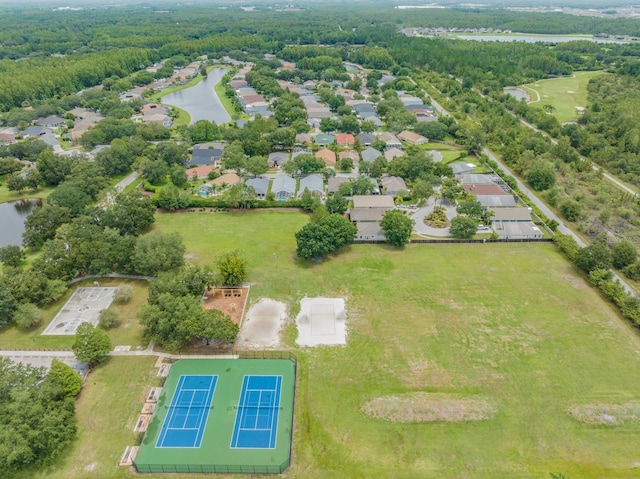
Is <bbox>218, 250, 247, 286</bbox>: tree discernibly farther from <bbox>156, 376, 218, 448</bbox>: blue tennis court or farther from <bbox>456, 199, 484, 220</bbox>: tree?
<bbox>456, 199, 484, 220</bbox>: tree

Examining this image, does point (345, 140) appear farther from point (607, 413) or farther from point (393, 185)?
point (607, 413)

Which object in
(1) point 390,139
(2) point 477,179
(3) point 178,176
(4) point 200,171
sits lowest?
(2) point 477,179

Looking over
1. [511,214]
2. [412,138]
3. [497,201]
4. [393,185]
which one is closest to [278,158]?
[393,185]

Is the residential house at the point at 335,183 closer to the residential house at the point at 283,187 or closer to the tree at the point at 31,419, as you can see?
the residential house at the point at 283,187

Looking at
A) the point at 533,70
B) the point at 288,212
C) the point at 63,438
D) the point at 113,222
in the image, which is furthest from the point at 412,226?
the point at 533,70

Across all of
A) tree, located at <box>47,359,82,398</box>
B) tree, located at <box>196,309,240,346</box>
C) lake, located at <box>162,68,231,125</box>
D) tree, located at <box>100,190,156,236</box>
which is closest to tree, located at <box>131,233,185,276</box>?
tree, located at <box>100,190,156,236</box>

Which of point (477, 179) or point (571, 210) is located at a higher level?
point (571, 210)
